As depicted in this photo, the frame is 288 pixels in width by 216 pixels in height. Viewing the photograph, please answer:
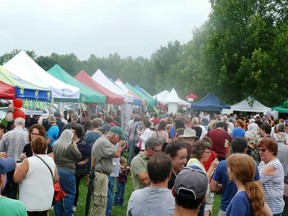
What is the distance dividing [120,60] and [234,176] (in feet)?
343

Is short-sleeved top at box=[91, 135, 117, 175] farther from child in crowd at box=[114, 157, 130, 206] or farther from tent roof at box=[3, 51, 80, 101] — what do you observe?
tent roof at box=[3, 51, 80, 101]

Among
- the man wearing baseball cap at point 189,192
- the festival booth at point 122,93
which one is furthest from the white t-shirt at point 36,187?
the festival booth at point 122,93

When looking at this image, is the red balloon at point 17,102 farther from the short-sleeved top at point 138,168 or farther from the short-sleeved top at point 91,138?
the short-sleeved top at point 138,168

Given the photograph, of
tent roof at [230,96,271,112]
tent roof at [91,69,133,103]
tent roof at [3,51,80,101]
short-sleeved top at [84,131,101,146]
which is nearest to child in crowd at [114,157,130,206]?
short-sleeved top at [84,131,101,146]

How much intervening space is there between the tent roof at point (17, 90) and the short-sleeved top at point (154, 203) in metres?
6.96

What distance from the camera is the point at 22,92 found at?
10.9m

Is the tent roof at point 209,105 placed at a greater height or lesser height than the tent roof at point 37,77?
lesser

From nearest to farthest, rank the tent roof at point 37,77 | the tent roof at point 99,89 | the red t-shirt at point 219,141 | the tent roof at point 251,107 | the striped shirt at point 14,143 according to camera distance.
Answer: the striped shirt at point 14,143
the red t-shirt at point 219,141
the tent roof at point 37,77
the tent roof at point 99,89
the tent roof at point 251,107

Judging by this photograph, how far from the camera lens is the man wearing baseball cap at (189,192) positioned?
9.73 ft

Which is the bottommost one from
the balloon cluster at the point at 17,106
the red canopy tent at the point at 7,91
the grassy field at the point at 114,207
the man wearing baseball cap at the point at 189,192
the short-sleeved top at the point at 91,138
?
the grassy field at the point at 114,207

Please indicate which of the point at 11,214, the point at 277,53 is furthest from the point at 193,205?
the point at 277,53

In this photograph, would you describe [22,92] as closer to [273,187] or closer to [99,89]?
[273,187]

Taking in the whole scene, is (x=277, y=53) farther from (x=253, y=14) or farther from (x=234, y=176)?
(x=234, y=176)

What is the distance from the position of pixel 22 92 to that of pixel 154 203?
299 inches
